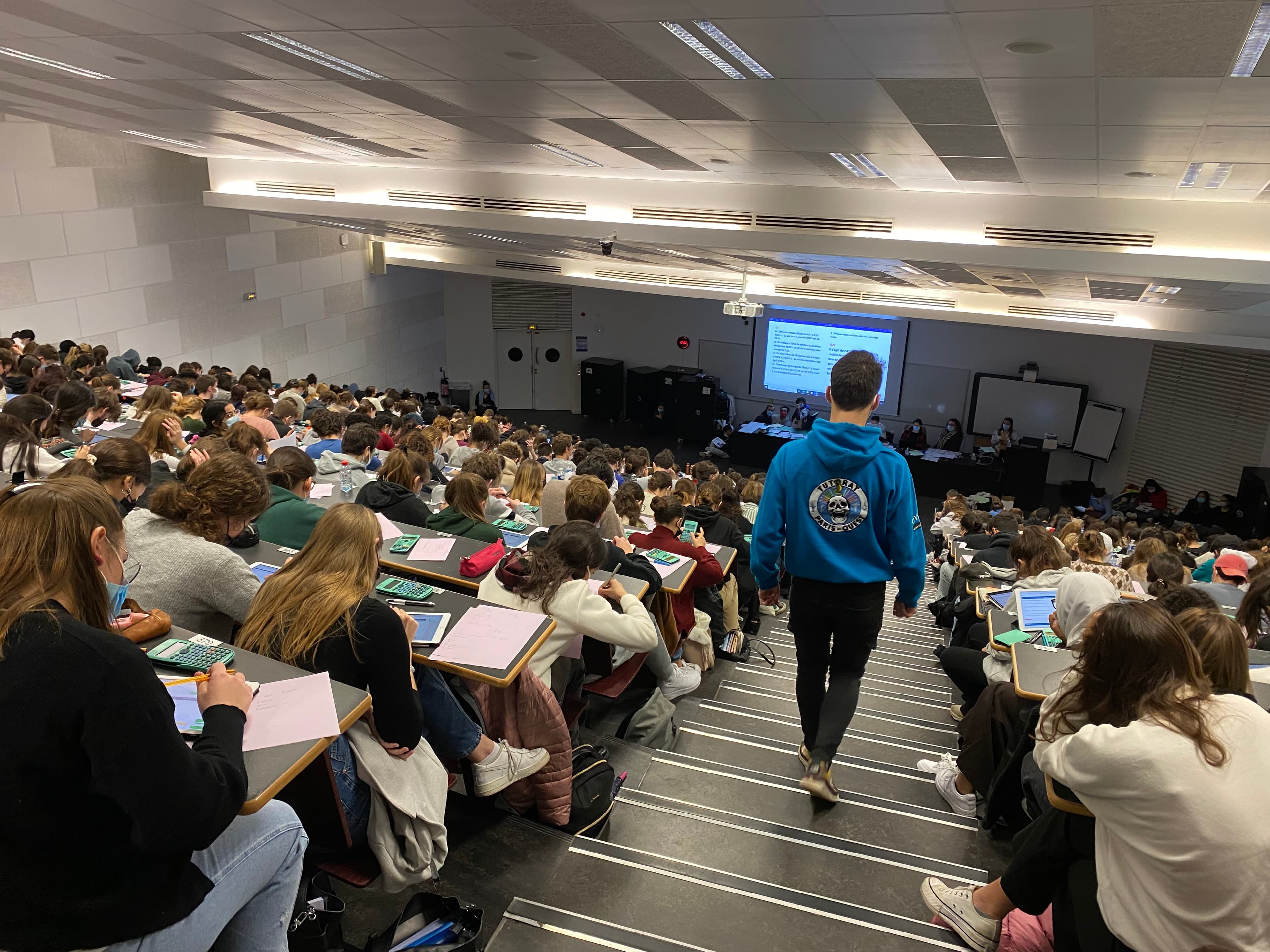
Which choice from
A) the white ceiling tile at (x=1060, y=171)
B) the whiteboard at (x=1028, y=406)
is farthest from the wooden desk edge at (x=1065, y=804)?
the whiteboard at (x=1028, y=406)

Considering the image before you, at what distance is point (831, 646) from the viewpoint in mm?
2930

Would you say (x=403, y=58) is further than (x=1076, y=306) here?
No

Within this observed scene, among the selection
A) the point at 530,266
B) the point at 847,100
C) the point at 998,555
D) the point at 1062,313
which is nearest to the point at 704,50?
the point at 847,100

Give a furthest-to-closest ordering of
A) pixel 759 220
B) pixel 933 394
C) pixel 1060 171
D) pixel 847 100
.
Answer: pixel 933 394, pixel 759 220, pixel 1060 171, pixel 847 100

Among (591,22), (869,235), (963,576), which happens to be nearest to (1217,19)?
(591,22)

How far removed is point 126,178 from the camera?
10.2m

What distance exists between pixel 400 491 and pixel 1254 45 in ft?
12.5

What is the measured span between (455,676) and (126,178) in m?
10.6

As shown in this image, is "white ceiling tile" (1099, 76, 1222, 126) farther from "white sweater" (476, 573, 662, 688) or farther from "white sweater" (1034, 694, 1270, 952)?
"white sweater" (476, 573, 662, 688)

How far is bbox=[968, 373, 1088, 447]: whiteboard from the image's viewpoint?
1420 centimetres

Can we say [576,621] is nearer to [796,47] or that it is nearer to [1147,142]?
[796,47]

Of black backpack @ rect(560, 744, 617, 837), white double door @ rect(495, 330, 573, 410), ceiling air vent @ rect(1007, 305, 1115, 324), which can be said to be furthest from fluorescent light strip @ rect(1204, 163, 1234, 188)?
white double door @ rect(495, 330, 573, 410)

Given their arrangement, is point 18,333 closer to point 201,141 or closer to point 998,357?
point 201,141

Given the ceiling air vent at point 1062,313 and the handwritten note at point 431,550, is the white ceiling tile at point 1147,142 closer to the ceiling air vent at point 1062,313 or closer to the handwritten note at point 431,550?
the handwritten note at point 431,550
